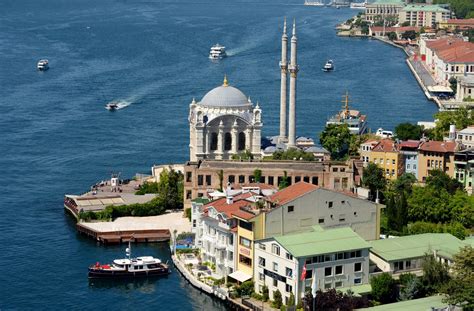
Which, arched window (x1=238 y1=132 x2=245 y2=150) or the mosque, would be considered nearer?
the mosque

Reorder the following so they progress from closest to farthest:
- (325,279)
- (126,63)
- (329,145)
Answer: (325,279)
(329,145)
(126,63)

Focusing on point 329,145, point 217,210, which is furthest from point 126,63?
point 217,210

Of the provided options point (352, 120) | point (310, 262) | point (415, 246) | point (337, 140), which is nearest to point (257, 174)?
point (415, 246)

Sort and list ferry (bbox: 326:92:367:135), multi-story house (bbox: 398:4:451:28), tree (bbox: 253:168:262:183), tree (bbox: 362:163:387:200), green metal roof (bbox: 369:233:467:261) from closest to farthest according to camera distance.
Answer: green metal roof (bbox: 369:233:467:261), tree (bbox: 253:168:262:183), tree (bbox: 362:163:387:200), ferry (bbox: 326:92:367:135), multi-story house (bbox: 398:4:451:28)

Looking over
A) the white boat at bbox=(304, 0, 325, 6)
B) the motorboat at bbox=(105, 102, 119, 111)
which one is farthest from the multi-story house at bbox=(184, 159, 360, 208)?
the white boat at bbox=(304, 0, 325, 6)

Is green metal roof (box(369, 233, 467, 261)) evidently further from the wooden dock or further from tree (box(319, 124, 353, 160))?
tree (box(319, 124, 353, 160))

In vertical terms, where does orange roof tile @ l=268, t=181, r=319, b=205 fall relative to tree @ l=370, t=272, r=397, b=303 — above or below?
above

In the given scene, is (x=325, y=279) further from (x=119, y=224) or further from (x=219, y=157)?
(x=219, y=157)

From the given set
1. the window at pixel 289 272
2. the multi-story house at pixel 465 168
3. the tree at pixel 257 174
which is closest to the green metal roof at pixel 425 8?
the multi-story house at pixel 465 168
